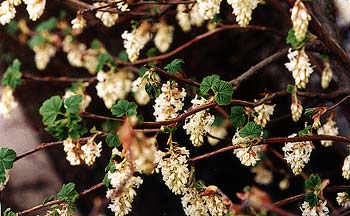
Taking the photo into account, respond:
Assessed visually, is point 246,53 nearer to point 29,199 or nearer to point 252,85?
point 252,85

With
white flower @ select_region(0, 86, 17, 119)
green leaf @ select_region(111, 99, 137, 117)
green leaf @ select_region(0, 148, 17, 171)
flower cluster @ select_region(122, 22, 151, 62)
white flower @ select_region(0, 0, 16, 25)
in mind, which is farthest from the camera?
white flower @ select_region(0, 86, 17, 119)

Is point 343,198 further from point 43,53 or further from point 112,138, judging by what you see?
point 43,53

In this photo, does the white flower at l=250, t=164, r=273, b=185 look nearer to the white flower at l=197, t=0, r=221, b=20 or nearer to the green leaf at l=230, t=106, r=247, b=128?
the green leaf at l=230, t=106, r=247, b=128

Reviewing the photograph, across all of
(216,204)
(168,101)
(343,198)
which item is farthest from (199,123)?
(343,198)

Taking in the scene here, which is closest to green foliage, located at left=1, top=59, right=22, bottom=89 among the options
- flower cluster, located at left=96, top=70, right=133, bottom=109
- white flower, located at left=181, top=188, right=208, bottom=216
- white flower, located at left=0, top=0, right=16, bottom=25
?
flower cluster, located at left=96, top=70, right=133, bottom=109

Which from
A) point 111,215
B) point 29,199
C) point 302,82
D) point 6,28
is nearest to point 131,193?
point 302,82

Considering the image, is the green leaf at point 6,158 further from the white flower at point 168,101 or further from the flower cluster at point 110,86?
the flower cluster at point 110,86
